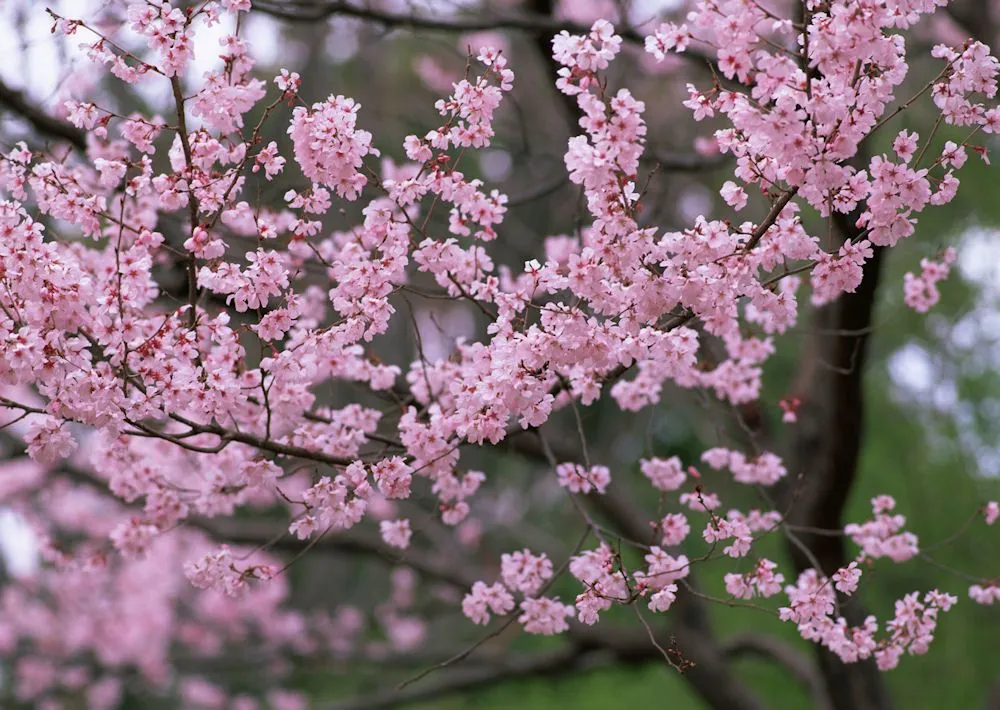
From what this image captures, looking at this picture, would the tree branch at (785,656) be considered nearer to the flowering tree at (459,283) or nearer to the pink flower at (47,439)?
the flowering tree at (459,283)

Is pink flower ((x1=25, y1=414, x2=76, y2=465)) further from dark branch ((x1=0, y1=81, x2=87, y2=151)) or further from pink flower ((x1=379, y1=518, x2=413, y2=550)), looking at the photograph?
dark branch ((x1=0, y1=81, x2=87, y2=151))

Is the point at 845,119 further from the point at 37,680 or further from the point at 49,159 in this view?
the point at 37,680

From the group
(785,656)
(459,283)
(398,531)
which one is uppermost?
(459,283)

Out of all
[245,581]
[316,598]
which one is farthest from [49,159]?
[316,598]

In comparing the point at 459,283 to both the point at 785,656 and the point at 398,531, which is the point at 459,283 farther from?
the point at 785,656

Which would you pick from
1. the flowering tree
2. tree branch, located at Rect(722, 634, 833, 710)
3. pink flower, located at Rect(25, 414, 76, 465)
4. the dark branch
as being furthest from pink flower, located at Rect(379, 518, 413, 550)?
tree branch, located at Rect(722, 634, 833, 710)

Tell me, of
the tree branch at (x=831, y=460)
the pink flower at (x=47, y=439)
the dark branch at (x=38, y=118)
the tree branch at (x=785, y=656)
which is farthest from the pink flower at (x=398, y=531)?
the tree branch at (x=785, y=656)

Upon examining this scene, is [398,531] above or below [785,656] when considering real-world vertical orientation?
above

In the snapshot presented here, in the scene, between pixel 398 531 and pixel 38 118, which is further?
pixel 38 118

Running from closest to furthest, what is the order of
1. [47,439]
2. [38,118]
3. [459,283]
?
[47,439] → [459,283] → [38,118]

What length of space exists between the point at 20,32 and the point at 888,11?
126 inches

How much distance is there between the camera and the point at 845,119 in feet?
8.28

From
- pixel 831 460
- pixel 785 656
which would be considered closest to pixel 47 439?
pixel 831 460

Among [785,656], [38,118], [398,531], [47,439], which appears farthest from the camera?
[785,656]
